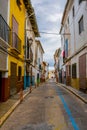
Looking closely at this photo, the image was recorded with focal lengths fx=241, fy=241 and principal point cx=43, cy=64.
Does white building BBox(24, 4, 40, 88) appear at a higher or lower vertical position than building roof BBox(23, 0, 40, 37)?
lower

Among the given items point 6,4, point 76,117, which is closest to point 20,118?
point 76,117

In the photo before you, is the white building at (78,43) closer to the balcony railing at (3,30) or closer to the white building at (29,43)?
the white building at (29,43)

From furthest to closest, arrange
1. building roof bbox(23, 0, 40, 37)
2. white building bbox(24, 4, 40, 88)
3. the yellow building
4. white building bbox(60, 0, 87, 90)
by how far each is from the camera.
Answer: white building bbox(24, 4, 40, 88) → building roof bbox(23, 0, 40, 37) → white building bbox(60, 0, 87, 90) → the yellow building

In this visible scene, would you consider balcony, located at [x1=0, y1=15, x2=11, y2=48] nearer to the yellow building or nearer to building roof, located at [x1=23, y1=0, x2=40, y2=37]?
the yellow building

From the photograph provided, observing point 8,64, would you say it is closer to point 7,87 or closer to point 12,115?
point 7,87

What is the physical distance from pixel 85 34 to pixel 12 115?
10.8 meters

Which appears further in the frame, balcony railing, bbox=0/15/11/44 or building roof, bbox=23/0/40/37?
building roof, bbox=23/0/40/37

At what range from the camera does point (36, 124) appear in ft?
27.5

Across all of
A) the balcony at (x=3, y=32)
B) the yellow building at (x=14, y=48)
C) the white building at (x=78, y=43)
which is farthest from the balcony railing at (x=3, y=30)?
the white building at (x=78, y=43)

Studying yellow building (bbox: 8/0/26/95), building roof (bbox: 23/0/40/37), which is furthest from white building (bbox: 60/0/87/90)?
yellow building (bbox: 8/0/26/95)

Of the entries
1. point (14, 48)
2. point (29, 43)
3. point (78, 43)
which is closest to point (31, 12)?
point (29, 43)

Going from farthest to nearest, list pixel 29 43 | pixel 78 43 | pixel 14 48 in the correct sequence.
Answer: pixel 29 43
pixel 78 43
pixel 14 48

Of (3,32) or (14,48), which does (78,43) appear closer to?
(14,48)

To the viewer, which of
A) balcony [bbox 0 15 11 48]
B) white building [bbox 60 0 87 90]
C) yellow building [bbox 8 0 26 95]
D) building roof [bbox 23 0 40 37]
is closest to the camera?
balcony [bbox 0 15 11 48]
